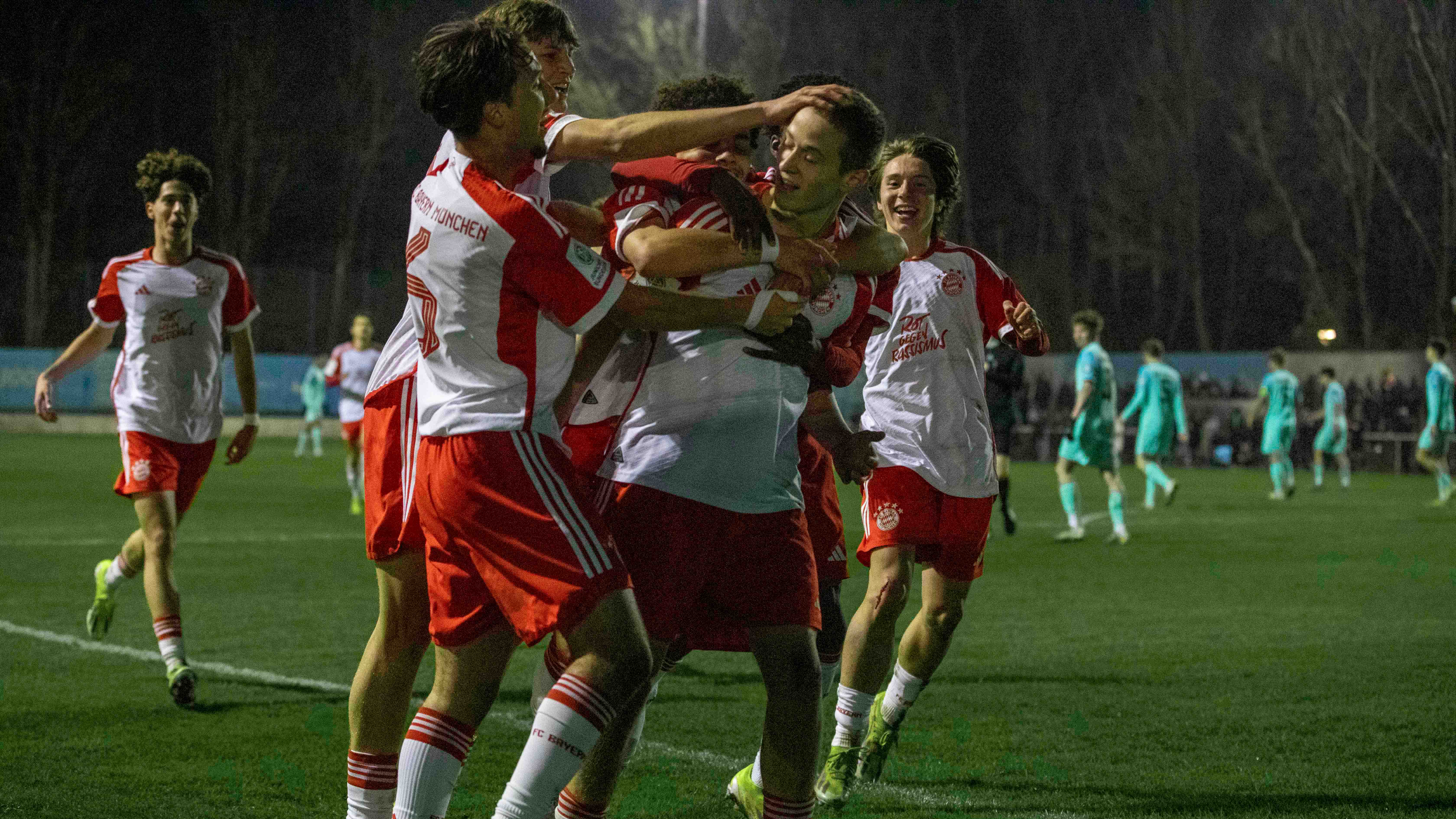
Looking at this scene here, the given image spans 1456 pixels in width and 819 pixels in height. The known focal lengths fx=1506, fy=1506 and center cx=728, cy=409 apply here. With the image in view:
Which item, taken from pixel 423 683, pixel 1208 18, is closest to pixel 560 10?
pixel 423 683

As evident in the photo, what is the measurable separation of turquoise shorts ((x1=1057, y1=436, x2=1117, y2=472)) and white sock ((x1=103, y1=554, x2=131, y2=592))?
1046cm

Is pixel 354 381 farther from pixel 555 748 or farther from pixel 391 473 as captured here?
pixel 555 748

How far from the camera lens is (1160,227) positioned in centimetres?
4519

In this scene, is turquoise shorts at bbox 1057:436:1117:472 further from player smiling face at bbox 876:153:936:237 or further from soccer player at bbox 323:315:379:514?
player smiling face at bbox 876:153:936:237

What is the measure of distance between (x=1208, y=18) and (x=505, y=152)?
4383cm

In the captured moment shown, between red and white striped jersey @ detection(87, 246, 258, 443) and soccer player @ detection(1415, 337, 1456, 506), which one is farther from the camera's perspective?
soccer player @ detection(1415, 337, 1456, 506)

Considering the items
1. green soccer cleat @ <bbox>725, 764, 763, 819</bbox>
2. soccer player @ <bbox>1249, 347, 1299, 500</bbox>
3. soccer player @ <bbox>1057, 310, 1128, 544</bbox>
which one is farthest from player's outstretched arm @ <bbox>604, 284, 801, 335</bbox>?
soccer player @ <bbox>1249, 347, 1299, 500</bbox>

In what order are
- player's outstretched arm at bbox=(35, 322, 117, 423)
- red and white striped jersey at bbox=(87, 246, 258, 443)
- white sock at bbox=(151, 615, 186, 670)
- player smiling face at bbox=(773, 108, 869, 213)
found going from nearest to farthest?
1. player smiling face at bbox=(773, 108, 869, 213)
2. white sock at bbox=(151, 615, 186, 670)
3. red and white striped jersey at bbox=(87, 246, 258, 443)
4. player's outstretched arm at bbox=(35, 322, 117, 423)

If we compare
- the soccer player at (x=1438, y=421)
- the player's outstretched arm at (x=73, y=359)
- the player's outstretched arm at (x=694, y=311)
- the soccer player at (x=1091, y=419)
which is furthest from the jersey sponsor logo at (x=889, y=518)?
the soccer player at (x=1438, y=421)

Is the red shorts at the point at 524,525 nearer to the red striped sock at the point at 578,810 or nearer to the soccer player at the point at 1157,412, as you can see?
the red striped sock at the point at 578,810

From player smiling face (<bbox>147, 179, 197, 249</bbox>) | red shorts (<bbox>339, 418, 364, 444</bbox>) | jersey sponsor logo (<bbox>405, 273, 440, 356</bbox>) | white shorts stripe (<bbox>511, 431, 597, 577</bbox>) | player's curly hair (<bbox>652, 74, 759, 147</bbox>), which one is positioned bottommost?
red shorts (<bbox>339, 418, 364, 444</bbox>)

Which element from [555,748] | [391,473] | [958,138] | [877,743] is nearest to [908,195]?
[877,743]

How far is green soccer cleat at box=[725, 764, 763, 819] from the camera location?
438 centimetres

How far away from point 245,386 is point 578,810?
3.98 meters
